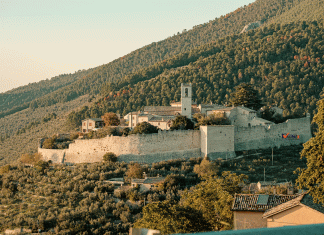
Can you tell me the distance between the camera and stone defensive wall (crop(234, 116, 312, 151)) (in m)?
38.9

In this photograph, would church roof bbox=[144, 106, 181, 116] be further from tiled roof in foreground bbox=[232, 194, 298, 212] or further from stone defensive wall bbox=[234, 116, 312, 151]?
tiled roof in foreground bbox=[232, 194, 298, 212]

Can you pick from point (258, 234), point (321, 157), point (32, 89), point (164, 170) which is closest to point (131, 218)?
point (164, 170)

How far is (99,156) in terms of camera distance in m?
40.5

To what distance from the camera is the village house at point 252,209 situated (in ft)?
48.7

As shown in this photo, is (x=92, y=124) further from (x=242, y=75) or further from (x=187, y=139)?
(x=242, y=75)

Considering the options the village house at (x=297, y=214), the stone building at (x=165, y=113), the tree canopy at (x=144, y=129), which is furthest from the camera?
the stone building at (x=165, y=113)

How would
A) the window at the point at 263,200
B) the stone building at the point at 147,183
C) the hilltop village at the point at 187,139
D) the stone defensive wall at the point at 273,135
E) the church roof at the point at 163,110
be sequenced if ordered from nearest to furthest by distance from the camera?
the window at the point at 263,200 → the stone building at the point at 147,183 → the hilltop village at the point at 187,139 → the stone defensive wall at the point at 273,135 → the church roof at the point at 163,110

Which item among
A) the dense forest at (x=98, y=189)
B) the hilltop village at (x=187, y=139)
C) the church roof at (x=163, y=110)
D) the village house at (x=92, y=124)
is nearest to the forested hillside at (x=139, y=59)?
the village house at (x=92, y=124)

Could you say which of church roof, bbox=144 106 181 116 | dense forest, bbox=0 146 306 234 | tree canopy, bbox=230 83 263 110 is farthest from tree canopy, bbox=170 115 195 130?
tree canopy, bbox=230 83 263 110

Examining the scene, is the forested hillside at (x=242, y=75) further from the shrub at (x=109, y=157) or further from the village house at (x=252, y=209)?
the village house at (x=252, y=209)

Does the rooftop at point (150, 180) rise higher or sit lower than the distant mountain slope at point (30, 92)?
lower

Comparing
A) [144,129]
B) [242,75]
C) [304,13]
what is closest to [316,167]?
[144,129]

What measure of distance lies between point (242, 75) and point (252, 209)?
6176 centimetres

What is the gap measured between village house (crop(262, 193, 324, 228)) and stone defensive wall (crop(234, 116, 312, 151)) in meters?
25.1
